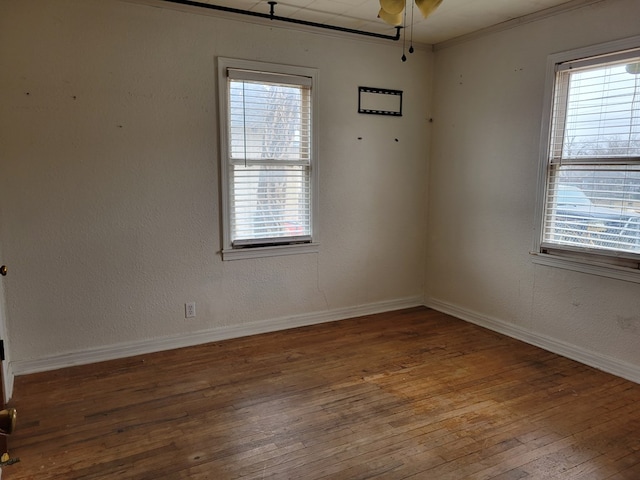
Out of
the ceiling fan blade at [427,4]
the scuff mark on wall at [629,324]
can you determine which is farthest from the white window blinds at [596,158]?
the ceiling fan blade at [427,4]

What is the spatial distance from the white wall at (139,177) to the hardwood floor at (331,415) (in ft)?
1.13

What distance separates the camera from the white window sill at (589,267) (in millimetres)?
3146

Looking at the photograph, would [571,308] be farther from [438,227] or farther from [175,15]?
[175,15]

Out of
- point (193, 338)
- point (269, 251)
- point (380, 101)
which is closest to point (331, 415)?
point (193, 338)

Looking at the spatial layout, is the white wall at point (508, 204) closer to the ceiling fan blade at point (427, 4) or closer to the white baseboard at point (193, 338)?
the white baseboard at point (193, 338)

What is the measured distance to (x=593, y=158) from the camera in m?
3.30

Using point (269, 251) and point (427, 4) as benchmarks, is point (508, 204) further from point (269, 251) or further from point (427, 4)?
point (427, 4)

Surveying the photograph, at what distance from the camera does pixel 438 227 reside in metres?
4.70

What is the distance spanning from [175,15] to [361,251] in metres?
2.50

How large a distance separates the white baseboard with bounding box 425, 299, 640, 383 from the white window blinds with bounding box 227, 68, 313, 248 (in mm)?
1713

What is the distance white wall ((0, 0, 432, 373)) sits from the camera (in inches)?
122

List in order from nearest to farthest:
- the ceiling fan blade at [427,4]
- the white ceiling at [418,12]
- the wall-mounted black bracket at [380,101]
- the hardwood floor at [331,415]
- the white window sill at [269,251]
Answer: the ceiling fan blade at [427,4] < the hardwood floor at [331,415] < the white ceiling at [418,12] < the white window sill at [269,251] < the wall-mounted black bracket at [380,101]

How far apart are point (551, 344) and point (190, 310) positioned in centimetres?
285

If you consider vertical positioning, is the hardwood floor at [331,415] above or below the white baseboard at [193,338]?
below
